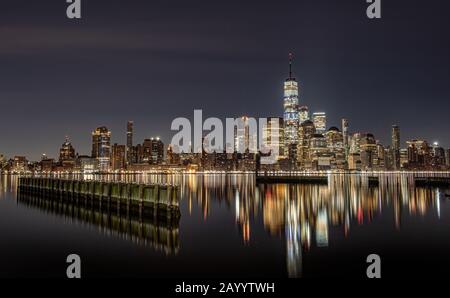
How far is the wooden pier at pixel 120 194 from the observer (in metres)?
32.1

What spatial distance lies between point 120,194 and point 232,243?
17.4 meters

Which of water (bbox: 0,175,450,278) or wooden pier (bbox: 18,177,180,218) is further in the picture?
wooden pier (bbox: 18,177,180,218)

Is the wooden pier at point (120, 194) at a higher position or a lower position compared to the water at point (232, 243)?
higher

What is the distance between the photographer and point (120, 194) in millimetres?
39094

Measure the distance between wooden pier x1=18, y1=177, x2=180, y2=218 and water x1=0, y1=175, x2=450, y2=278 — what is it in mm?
1652

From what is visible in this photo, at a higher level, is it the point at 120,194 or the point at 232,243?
the point at 120,194

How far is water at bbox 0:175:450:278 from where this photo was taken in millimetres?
18828

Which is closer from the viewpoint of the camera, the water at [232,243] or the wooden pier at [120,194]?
the water at [232,243]

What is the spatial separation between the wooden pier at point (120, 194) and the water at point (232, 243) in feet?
5.42

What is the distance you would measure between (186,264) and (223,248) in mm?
4521

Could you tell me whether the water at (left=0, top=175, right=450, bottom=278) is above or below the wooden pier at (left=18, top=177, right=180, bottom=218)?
below

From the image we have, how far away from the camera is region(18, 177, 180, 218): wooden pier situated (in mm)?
32125

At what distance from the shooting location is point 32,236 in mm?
28703

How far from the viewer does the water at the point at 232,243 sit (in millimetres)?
18828
